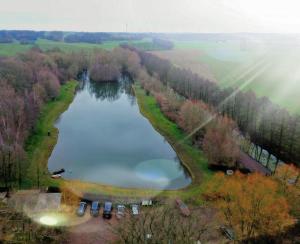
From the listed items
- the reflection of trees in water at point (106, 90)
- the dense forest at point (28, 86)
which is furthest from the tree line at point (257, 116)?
the dense forest at point (28, 86)

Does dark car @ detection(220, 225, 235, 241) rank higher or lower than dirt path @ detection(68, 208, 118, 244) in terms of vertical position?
higher

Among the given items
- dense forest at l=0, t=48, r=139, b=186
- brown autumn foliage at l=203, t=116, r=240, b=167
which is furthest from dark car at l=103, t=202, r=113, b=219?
brown autumn foliage at l=203, t=116, r=240, b=167

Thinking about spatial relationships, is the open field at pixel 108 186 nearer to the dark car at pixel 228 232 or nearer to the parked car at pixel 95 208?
the parked car at pixel 95 208

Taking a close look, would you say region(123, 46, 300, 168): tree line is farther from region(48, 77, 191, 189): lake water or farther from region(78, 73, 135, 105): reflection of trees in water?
region(78, 73, 135, 105): reflection of trees in water

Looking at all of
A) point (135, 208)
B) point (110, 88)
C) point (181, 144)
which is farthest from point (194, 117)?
point (110, 88)

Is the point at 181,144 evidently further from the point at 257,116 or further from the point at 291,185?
the point at 291,185
